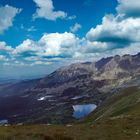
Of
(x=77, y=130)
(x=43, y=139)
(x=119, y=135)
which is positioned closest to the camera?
(x=43, y=139)

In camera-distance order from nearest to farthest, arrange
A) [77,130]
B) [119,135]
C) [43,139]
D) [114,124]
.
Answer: [43,139]
[119,135]
[77,130]
[114,124]

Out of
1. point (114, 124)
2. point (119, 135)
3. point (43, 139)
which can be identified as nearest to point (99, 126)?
point (114, 124)

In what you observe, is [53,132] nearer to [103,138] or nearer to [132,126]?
[103,138]

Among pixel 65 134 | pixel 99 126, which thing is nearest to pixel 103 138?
pixel 65 134

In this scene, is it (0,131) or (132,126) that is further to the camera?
(132,126)

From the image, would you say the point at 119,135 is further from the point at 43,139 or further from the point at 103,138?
the point at 43,139

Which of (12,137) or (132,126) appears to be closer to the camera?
(12,137)

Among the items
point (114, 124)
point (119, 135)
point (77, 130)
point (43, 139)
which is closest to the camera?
point (43, 139)

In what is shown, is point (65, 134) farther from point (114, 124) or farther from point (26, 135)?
point (114, 124)
